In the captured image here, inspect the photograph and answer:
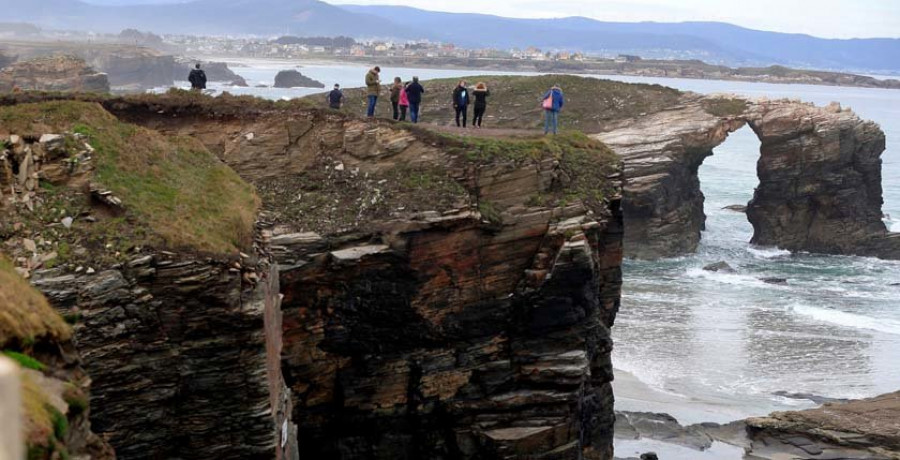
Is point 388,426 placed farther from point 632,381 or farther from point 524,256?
point 632,381

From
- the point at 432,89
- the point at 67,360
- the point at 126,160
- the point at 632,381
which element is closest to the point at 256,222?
the point at 126,160

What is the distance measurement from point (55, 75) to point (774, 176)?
4653cm

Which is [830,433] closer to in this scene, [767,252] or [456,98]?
[456,98]

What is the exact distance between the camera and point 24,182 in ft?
58.3

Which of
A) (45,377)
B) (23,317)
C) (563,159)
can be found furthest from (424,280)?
(45,377)

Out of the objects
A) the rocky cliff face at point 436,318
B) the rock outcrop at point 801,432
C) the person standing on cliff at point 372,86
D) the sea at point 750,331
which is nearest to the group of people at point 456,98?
the person standing on cliff at point 372,86

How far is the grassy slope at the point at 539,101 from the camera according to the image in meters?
53.0

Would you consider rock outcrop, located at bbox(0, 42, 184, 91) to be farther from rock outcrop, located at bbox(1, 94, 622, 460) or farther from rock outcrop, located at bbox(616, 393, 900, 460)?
rock outcrop, located at bbox(616, 393, 900, 460)

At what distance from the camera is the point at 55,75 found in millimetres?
69750

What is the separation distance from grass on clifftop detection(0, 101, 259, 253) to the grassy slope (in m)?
29.1

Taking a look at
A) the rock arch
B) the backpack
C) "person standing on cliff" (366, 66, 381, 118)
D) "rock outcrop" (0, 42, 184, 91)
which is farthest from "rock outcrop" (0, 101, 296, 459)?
"rock outcrop" (0, 42, 184, 91)

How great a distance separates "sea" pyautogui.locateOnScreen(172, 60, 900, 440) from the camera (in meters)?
31.1

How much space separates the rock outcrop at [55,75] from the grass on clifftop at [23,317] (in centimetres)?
5792

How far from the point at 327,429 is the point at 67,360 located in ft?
40.2
